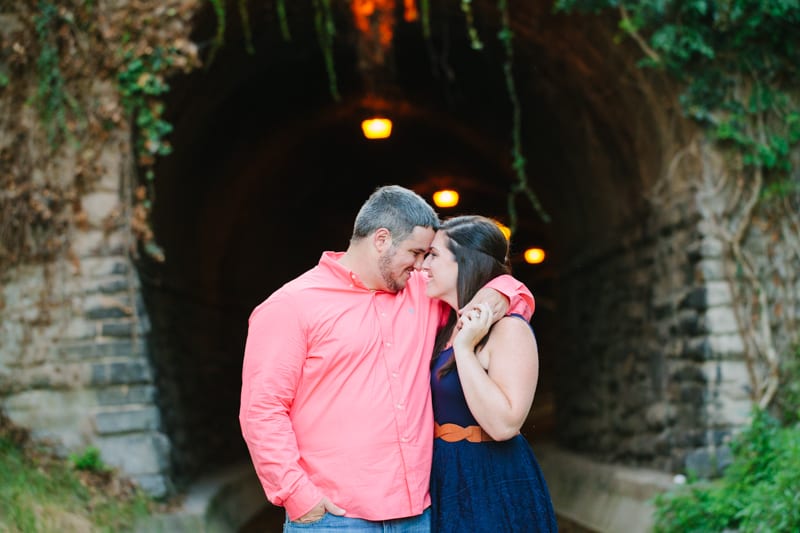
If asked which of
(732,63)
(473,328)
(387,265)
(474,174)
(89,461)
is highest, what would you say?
(474,174)

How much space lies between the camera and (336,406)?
Result: 9.96ft

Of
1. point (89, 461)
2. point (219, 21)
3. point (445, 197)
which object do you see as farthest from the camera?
point (445, 197)

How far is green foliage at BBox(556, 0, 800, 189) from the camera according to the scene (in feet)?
20.4

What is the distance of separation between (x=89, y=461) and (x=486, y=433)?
3557mm

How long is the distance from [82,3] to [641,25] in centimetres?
377

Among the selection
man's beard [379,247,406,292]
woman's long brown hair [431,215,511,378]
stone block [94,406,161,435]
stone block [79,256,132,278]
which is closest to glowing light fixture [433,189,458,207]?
stone block [79,256,132,278]

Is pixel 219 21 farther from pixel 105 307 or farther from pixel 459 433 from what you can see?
pixel 459 433

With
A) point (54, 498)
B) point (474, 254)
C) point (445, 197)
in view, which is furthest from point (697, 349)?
point (445, 197)

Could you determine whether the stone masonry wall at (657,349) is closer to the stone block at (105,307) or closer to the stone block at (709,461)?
the stone block at (709,461)

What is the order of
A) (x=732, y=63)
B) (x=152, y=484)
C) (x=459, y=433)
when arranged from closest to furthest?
(x=459, y=433) < (x=152, y=484) < (x=732, y=63)

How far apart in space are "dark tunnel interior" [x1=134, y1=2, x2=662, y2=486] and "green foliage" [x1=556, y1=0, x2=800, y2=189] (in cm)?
45

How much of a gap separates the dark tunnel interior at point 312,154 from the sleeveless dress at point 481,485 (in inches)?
150

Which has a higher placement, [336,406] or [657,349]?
[657,349]

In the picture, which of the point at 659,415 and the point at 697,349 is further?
the point at 659,415
